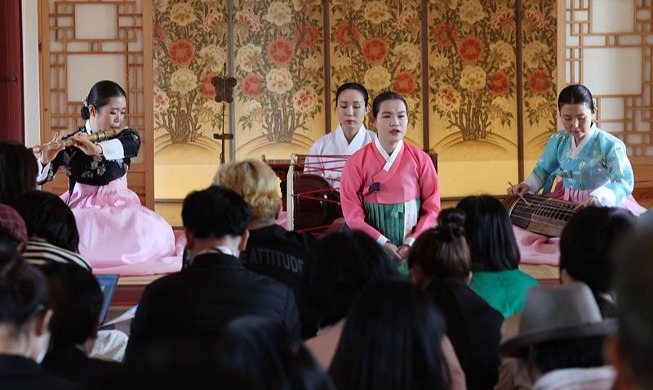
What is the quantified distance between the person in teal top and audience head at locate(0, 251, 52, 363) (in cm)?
137

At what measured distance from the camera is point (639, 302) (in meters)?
0.85

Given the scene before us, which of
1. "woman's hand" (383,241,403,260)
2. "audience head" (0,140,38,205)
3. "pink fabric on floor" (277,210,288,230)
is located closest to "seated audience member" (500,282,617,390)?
"woman's hand" (383,241,403,260)

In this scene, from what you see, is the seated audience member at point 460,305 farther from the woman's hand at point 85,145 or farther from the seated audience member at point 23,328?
the woman's hand at point 85,145

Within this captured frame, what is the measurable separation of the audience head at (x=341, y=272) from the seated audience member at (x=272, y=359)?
0.90 meters

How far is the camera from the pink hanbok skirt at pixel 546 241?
4832 mm

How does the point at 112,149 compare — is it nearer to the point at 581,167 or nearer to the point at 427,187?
the point at 427,187

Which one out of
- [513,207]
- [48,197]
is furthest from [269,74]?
[48,197]

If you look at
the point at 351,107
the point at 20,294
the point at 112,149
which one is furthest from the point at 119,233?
the point at 20,294

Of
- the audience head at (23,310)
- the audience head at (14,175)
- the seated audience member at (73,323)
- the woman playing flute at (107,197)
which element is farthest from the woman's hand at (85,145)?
the audience head at (23,310)

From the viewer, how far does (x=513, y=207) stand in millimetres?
5168

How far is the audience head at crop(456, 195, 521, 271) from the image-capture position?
107 inches

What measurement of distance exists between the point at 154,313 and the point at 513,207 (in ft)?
10.6

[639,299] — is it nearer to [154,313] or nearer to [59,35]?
[154,313]

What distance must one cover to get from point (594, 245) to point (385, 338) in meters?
0.69
